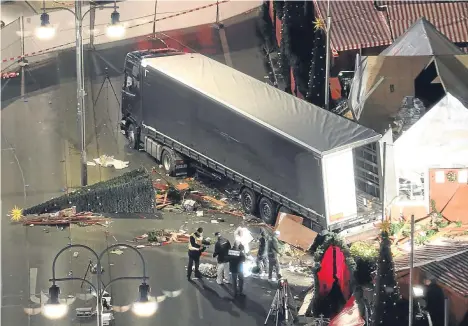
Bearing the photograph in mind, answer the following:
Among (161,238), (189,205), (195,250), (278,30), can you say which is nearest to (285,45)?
(278,30)

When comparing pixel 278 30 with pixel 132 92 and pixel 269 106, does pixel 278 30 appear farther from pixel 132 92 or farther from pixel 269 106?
pixel 269 106

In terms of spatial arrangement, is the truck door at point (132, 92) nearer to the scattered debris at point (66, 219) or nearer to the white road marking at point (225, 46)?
the scattered debris at point (66, 219)

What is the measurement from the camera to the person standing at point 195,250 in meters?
36.0

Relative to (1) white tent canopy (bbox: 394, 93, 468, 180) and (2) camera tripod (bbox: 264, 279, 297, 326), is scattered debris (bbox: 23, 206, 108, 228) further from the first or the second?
(1) white tent canopy (bbox: 394, 93, 468, 180)

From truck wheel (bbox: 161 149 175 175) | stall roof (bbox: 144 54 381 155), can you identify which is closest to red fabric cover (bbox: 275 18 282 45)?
stall roof (bbox: 144 54 381 155)

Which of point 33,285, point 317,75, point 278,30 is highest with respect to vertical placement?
point 278,30

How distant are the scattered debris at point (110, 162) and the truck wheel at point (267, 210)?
5363mm

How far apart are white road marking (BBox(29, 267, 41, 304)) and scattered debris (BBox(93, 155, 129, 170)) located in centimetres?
Result: 722

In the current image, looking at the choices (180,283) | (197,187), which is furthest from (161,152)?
(180,283)

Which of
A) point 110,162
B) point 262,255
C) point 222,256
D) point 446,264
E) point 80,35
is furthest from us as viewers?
point 110,162

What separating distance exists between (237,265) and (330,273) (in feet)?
7.65

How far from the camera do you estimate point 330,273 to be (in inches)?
1350

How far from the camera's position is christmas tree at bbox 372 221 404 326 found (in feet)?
104

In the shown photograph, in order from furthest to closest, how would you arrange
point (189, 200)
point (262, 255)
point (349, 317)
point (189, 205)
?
point (189, 200) < point (189, 205) < point (262, 255) < point (349, 317)
